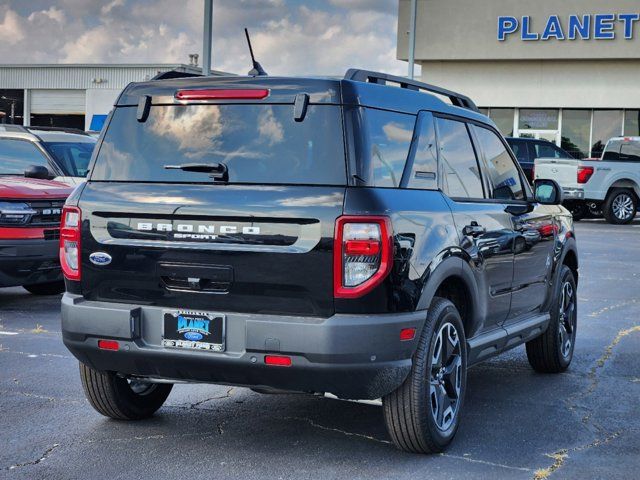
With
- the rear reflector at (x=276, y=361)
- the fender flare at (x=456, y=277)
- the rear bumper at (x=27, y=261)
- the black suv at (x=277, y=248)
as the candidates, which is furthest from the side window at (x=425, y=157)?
the rear bumper at (x=27, y=261)

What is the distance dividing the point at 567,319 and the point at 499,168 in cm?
162

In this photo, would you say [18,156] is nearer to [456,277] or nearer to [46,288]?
[46,288]

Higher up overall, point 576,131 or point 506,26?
point 506,26

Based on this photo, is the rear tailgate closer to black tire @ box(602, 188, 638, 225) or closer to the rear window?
black tire @ box(602, 188, 638, 225)

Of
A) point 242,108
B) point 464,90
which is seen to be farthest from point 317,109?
point 464,90

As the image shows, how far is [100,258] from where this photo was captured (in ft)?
16.6

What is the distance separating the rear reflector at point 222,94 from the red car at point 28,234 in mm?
4789

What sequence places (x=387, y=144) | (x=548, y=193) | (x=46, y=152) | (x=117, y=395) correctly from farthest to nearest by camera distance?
(x=46, y=152) < (x=548, y=193) < (x=117, y=395) < (x=387, y=144)

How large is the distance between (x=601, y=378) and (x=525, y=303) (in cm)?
107

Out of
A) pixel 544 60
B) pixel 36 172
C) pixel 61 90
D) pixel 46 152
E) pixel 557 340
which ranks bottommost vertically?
pixel 557 340

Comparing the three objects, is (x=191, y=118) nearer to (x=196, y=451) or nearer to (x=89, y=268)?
(x=89, y=268)

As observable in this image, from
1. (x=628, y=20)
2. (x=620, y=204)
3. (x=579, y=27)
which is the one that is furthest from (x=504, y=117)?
(x=620, y=204)

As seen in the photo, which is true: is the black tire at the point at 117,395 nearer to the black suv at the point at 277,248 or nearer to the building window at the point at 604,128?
the black suv at the point at 277,248

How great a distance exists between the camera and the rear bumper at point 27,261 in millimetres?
9383
